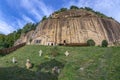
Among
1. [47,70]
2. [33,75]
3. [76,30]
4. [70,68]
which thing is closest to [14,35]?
[76,30]

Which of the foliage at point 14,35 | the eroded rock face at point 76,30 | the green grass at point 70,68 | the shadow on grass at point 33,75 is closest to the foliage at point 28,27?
the foliage at point 14,35

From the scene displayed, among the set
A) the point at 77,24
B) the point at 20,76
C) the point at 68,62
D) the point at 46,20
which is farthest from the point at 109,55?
the point at 46,20

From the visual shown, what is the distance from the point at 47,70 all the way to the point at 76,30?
4822cm

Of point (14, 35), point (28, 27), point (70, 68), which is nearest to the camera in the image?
point (70, 68)

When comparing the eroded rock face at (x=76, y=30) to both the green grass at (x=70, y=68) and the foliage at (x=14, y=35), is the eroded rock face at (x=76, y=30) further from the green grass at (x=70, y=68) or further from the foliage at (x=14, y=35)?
the green grass at (x=70, y=68)

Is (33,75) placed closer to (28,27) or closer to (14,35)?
(28,27)

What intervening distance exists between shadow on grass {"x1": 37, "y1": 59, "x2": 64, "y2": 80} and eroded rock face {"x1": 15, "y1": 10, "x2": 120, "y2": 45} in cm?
3878

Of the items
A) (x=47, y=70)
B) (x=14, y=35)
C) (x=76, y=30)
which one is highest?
(x=14, y=35)

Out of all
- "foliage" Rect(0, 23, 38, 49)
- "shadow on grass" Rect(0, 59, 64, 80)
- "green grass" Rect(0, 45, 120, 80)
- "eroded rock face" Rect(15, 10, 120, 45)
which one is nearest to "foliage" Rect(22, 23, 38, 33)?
"foliage" Rect(0, 23, 38, 49)

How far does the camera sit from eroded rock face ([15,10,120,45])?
8256 cm

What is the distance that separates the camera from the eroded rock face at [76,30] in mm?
82562

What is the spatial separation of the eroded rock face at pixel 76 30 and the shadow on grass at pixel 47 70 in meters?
38.8

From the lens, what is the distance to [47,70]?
37.5 metres

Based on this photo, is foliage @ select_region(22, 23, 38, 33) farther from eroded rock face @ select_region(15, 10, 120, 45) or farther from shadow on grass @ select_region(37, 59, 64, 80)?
shadow on grass @ select_region(37, 59, 64, 80)
